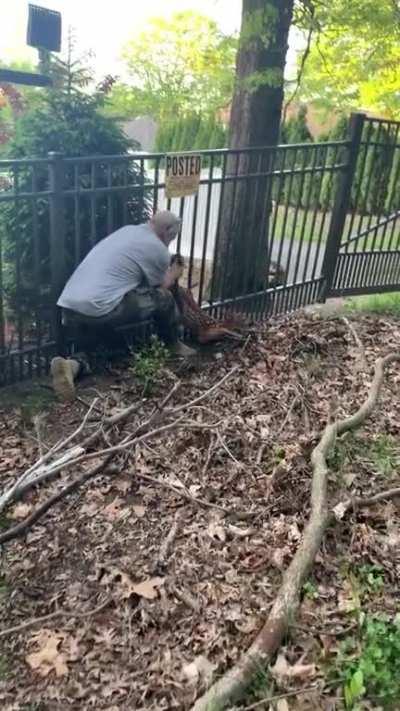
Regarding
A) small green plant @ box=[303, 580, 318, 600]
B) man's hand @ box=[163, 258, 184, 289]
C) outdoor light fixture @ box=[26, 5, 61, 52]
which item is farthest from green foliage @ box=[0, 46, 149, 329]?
small green plant @ box=[303, 580, 318, 600]

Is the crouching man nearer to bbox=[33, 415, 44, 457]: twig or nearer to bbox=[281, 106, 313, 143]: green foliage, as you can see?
bbox=[33, 415, 44, 457]: twig

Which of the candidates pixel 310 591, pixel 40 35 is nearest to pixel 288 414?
pixel 310 591

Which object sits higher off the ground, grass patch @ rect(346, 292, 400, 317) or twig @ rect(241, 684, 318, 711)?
twig @ rect(241, 684, 318, 711)

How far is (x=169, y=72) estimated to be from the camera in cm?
1709

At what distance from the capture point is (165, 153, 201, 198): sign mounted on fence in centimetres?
495

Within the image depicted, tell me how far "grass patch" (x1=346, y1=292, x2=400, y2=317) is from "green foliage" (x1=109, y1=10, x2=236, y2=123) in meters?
8.58

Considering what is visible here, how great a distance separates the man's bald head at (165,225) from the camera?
4.92 metres

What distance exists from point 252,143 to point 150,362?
2869 mm

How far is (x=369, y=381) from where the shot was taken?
491 cm

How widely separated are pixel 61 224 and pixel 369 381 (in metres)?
2.60

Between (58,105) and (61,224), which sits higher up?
(58,105)

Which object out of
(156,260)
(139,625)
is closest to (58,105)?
(156,260)

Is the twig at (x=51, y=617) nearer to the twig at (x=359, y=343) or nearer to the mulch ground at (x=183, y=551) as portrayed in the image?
the mulch ground at (x=183, y=551)

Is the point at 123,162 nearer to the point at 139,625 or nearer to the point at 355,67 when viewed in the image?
the point at 139,625
